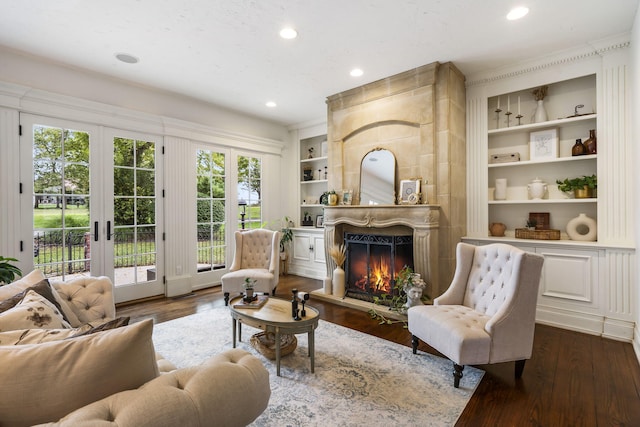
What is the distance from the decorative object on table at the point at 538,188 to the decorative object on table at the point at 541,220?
0.67ft

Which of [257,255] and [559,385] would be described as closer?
[559,385]

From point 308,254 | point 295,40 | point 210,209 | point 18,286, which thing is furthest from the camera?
point 308,254

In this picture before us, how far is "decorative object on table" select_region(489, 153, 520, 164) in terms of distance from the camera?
3834 millimetres

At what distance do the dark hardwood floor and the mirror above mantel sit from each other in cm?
162

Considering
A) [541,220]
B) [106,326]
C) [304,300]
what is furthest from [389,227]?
[106,326]

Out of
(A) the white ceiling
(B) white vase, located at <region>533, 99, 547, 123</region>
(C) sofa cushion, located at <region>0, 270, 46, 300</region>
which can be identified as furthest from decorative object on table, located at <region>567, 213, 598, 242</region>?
(C) sofa cushion, located at <region>0, 270, 46, 300</region>

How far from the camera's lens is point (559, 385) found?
2240mm

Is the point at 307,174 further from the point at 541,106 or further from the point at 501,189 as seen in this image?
the point at 541,106

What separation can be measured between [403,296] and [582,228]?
81.8 inches

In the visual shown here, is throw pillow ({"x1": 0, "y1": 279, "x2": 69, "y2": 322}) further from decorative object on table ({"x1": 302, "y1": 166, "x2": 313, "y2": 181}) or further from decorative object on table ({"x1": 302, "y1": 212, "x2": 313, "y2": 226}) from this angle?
decorative object on table ({"x1": 302, "y1": 166, "x2": 313, "y2": 181})

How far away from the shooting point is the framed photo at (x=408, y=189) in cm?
383

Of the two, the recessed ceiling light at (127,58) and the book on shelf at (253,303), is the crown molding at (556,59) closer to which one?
the book on shelf at (253,303)

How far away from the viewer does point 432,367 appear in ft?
→ 8.14

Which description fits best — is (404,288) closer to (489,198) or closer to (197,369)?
(489,198)
